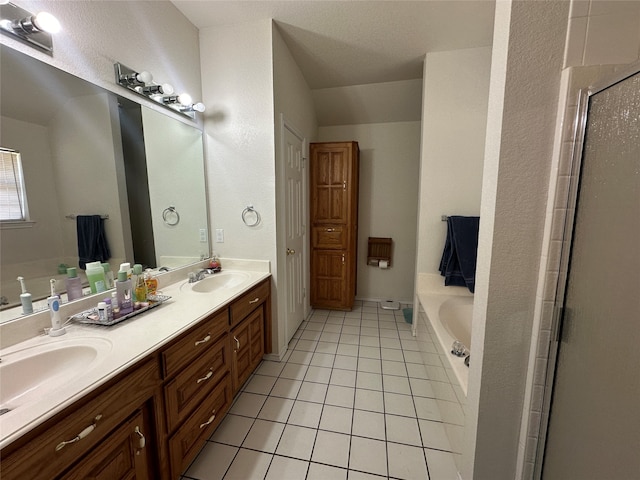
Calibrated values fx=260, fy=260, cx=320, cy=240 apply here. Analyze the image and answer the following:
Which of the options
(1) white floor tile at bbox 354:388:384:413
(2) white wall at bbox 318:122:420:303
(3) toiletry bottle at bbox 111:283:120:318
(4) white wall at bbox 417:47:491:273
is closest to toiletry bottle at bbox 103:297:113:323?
(3) toiletry bottle at bbox 111:283:120:318

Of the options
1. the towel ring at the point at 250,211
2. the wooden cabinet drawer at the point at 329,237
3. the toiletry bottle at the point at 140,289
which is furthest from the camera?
the wooden cabinet drawer at the point at 329,237

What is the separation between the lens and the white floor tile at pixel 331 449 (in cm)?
135

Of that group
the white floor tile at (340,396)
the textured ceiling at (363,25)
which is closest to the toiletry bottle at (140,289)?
the white floor tile at (340,396)

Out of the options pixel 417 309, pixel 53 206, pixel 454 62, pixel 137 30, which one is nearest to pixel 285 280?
pixel 417 309

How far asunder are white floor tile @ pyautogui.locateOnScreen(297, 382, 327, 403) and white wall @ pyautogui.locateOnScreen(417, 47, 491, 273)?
5.43 ft

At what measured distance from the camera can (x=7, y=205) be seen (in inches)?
39.6

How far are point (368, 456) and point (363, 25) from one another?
2819mm

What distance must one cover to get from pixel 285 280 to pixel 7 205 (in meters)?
1.71

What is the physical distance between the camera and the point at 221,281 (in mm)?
2037

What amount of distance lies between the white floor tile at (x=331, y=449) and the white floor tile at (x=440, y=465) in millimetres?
428

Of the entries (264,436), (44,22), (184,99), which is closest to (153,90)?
(184,99)

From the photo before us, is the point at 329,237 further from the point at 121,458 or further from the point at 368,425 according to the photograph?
the point at 121,458

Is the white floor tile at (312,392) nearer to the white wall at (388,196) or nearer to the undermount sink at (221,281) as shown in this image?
Result: the undermount sink at (221,281)

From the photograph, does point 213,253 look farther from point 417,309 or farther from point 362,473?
point 417,309
